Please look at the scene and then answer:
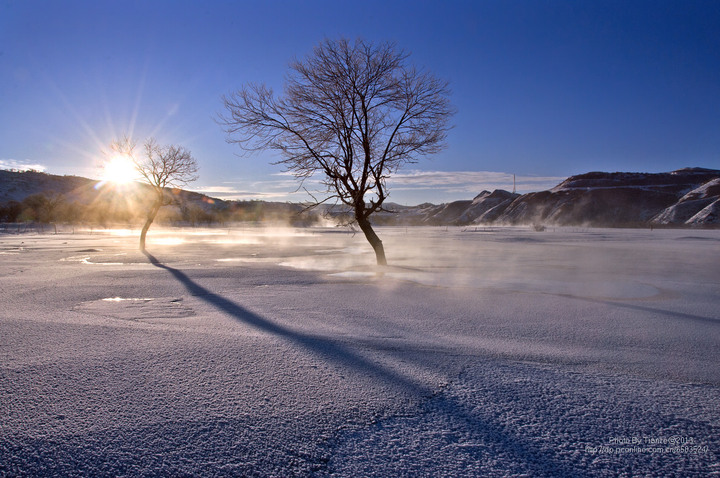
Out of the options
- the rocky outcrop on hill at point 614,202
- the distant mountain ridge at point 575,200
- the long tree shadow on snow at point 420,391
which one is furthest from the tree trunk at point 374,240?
the rocky outcrop on hill at point 614,202

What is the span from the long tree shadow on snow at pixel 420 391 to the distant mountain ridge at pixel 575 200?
75.6m

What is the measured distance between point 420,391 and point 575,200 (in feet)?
397

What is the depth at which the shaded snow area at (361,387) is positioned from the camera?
8.05ft

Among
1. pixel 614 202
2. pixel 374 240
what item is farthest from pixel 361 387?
pixel 614 202

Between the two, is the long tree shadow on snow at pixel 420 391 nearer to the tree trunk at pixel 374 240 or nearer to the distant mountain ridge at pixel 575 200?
the tree trunk at pixel 374 240

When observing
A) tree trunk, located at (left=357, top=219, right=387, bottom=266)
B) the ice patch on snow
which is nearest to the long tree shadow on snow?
the ice patch on snow

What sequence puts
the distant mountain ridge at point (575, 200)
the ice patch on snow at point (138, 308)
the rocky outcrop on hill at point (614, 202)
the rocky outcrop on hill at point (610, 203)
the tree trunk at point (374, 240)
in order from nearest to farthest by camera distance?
the ice patch on snow at point (138, 308) → the tree trunk at point (374, 240) → the rocky outcrop on hill at point (610, 203) → the distant mountain ridge at point (575, 200) → the rocky outcrop on hill at point (614, 202)

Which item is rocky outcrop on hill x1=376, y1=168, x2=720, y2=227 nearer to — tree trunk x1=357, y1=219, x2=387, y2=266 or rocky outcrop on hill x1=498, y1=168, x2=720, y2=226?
rocky outcrop on hill x1=498, y1=168, x2=720, y2=226

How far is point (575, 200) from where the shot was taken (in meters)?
109

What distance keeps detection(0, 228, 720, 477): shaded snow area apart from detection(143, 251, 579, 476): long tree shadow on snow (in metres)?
0.02

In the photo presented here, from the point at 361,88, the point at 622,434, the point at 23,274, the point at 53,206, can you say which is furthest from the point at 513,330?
the point at 53,206

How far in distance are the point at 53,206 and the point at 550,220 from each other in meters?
110

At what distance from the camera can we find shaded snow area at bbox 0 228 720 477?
246 cm

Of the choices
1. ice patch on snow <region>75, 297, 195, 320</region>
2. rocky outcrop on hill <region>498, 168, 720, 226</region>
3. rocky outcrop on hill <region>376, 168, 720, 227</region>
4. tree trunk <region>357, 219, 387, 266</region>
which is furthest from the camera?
rocky outcrop on hill <region>498, 168, 720, 226</region>
